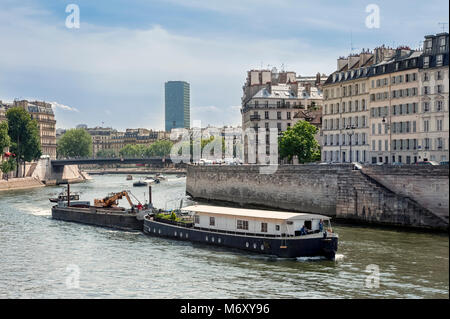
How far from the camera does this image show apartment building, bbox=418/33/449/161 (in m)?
54.6

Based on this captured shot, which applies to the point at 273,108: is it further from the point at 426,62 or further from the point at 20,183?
the point at 20,183

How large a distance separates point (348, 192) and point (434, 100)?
1173cm

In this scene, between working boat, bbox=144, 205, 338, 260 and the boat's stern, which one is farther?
working boat, bbox=144, 205, 338, 260

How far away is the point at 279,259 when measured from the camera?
3684cm

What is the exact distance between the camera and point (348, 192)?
2053 inches

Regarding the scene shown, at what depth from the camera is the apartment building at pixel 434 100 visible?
54.6 meters

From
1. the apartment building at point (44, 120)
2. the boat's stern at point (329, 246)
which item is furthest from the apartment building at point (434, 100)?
the apartment building at point (44, 120)

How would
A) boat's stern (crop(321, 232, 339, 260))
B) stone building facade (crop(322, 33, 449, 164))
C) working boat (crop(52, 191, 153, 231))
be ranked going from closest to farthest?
1. boat's stern (crop(321, 232, 339, 260))
2. working boat (crop(52, 191, 153, 231))
3. stone building facade (crop(322, 33, 449, 164))

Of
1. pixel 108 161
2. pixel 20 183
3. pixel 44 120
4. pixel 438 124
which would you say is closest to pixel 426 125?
pixel 438 124

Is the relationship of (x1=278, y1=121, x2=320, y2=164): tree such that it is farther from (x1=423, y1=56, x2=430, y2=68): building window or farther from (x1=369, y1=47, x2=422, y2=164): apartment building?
(x1=423, y1=56, x2=430, y2=68): building window

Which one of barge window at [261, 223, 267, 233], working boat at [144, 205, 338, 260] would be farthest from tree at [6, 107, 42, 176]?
barge window at [261, 223, 267, 233]
